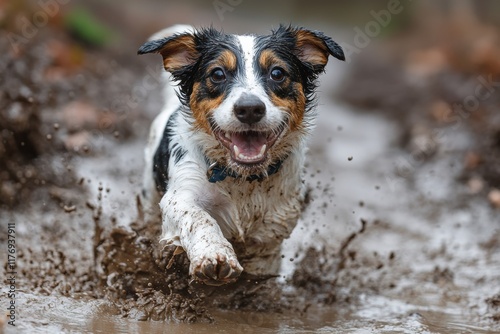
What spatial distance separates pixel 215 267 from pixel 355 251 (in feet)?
10.2

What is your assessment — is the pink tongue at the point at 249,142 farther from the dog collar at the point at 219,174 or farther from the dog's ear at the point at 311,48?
the dog's ear at the point at 311,48

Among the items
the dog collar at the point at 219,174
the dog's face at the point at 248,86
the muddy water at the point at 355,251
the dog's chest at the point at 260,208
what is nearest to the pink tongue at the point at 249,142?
the dog's face at the point at 248,86

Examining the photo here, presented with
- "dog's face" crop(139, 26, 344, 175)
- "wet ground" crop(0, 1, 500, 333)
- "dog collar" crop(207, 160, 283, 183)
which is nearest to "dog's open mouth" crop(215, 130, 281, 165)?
"dog's face" crop(139, 26, 344, 175)

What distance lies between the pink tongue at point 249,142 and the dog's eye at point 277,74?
38 cm

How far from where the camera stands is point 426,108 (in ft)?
39.2

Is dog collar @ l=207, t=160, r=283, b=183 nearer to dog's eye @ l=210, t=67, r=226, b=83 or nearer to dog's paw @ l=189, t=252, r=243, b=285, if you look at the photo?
dog's eye @ l=210, t=67, r=226, b=83

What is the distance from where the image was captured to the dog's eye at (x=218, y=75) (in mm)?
4699

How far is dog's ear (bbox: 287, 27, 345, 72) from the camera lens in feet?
16.4

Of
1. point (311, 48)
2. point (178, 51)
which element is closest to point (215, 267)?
point (178, 51)

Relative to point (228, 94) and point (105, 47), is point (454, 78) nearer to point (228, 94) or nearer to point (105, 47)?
point (105, 47)

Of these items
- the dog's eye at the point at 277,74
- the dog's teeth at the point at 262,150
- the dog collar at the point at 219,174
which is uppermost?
the dog's eye at the point at 277,74

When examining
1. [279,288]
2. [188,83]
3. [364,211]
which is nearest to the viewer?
[188,83]

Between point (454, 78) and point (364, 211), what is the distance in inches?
194

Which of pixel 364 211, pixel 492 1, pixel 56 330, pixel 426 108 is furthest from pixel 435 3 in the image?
pixel 56 330
